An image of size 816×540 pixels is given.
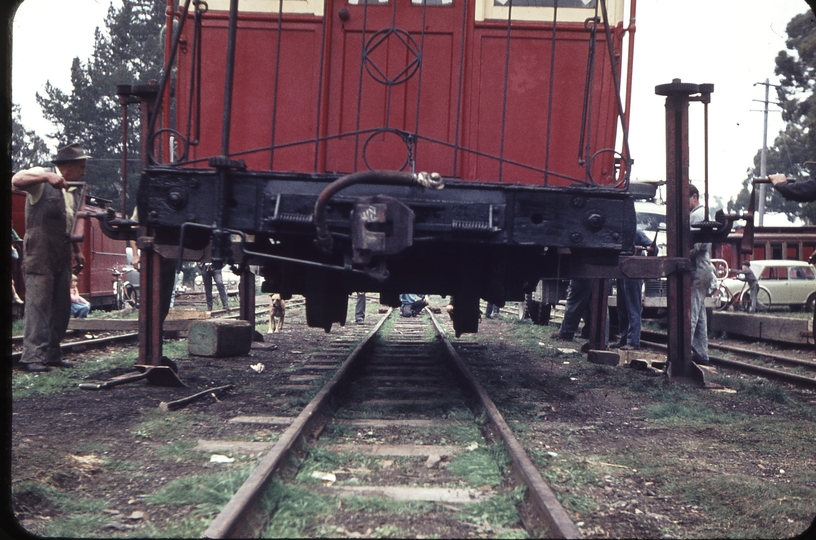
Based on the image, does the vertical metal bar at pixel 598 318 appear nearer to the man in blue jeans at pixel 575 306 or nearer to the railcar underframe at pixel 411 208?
the railcar underframe at pixel 411 208

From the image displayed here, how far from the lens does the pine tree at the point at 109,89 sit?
106 ft

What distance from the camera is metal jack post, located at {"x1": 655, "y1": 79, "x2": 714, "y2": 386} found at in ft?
20.0

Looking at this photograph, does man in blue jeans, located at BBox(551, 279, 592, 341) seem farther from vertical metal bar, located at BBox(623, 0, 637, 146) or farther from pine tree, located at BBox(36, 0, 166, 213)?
pine tree, located at BBox(36, 0, 166, 213)

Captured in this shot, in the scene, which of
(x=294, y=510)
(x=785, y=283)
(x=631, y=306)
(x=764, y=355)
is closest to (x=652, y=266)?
(x=631, y=306)

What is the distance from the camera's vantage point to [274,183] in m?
4.38

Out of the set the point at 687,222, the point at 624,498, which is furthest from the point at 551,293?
the point at 624,498

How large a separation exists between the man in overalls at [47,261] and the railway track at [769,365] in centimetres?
641

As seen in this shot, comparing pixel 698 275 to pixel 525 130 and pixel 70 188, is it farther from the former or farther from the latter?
pixel 70 188

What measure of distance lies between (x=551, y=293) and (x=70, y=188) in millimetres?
6163

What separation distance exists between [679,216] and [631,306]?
3.25m

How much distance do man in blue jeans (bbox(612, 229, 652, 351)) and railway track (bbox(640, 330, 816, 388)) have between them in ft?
1.21

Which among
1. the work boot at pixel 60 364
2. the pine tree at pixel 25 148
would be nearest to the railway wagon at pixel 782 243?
the work boot at pixel 60 364

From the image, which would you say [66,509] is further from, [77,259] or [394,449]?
[77,259]

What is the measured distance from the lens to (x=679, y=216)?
623 centimetres
